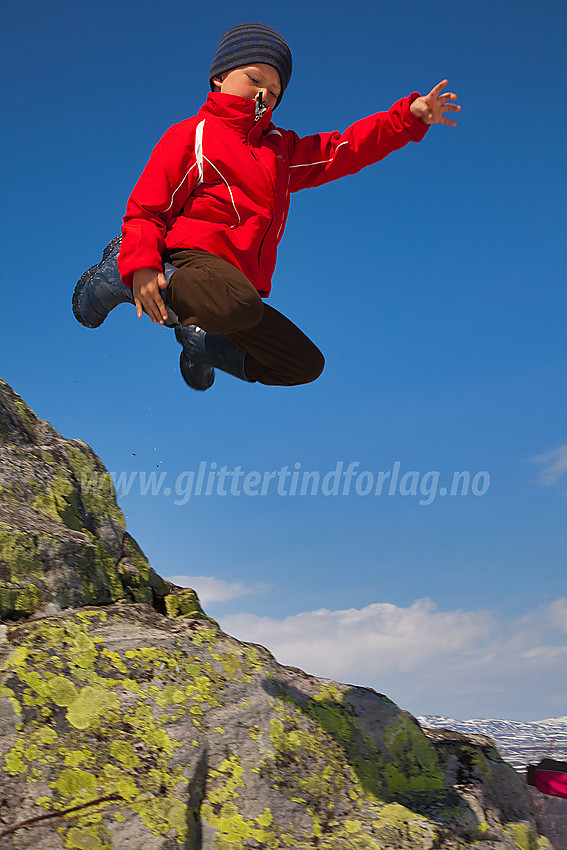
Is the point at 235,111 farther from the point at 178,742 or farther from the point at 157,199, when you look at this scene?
the point at 178,742

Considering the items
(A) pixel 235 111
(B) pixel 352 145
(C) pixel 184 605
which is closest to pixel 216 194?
(A) pixel 235 111

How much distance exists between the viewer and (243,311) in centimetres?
341

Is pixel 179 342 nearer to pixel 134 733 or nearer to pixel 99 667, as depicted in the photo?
pixel 99 667

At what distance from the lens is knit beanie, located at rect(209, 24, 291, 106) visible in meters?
4.13

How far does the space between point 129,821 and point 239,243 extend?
3024mm

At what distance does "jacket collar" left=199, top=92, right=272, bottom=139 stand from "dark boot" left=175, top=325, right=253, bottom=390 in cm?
128

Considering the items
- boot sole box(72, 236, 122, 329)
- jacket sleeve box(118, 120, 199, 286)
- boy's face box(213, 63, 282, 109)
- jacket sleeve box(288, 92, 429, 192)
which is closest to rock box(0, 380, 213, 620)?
boot sole box(72, 236, 122, 329)

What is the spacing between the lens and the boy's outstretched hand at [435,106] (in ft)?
13.9

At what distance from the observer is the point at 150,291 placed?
355cm

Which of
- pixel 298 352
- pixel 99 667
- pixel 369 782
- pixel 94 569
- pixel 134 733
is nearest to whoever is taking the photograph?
pixel 134 733

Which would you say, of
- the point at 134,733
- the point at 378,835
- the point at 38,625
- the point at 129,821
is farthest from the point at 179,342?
the point at 378,835

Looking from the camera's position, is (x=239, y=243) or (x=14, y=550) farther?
(x=14, y=550)

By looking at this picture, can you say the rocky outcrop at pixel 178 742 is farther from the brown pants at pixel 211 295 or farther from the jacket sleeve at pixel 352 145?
the jacket sleeve at pixel 352 145

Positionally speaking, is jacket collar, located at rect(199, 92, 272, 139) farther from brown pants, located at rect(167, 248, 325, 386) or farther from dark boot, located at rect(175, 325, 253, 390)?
dark boot, located at rect(175, 325, 253, 390)
